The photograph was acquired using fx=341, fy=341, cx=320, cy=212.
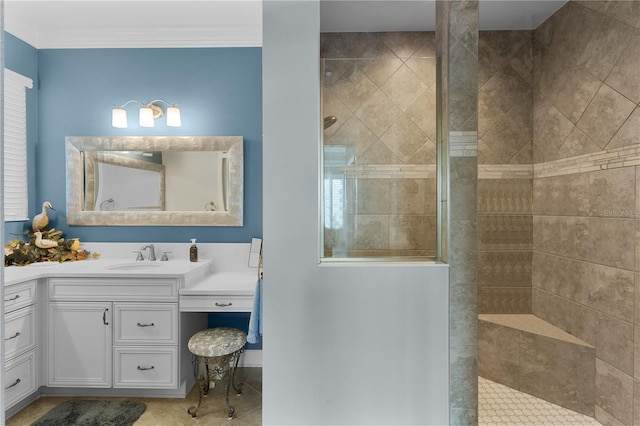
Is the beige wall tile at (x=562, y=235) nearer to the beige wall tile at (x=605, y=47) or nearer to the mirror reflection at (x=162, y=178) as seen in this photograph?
the beige wall tile at (x=605, y=47)

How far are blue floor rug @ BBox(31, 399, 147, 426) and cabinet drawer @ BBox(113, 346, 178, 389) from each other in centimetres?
13

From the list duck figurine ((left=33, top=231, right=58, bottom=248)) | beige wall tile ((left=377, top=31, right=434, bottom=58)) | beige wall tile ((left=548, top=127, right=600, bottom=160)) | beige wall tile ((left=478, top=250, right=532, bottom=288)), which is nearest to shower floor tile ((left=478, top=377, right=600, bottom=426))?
beige wall tile ((left=478, top=250, right=532, bottom=288))

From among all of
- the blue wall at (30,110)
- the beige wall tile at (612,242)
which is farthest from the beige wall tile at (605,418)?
the blue wall at (30,110)

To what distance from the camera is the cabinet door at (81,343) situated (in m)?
2.24

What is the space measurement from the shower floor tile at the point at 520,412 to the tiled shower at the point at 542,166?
17 centimetres

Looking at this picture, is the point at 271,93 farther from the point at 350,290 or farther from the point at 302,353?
the point at 302,353

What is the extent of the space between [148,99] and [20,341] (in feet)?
6.32

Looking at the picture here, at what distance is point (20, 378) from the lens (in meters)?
2.12

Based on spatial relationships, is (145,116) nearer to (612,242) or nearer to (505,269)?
(505,269)

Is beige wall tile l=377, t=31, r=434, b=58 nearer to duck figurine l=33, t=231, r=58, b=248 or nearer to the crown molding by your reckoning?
the crown molding

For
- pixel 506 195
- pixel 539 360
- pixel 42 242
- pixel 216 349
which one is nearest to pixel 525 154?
pixel 506 195

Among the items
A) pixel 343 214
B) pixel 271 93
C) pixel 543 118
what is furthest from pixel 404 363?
pixel 543 118

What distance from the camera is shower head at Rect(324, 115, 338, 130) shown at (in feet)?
5.34

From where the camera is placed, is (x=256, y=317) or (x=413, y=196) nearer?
(x=413, y=196)
